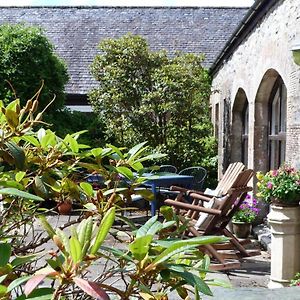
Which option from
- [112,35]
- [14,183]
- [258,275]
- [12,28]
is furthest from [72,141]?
[112,35]

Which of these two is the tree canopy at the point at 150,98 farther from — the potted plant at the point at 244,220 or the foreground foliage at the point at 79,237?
the foreground foliage at the point at 79,237

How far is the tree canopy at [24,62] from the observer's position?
11.4m

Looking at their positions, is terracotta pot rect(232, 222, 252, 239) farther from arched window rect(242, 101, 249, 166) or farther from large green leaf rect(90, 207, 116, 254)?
large green leaf rect(90, 207, 116, 254)

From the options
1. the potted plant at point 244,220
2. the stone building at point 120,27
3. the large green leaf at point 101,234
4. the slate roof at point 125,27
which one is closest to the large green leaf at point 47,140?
the large green leaf at point 101,234

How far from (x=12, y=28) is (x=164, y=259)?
37.6 feet

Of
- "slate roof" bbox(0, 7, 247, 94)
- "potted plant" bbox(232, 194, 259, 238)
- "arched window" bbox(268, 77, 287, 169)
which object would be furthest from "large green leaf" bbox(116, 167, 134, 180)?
"slate roof" bbox(0, 7, 247, 94)

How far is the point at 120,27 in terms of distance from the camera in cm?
2045

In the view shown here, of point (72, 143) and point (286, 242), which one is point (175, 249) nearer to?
point (72, 143)

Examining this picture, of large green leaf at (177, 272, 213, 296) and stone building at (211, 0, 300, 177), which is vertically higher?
stone building at (211, 0, 300, 177)

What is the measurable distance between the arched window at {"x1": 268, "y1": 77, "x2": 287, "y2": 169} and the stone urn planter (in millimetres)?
2960

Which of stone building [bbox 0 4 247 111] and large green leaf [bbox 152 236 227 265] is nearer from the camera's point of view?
large green leaf [bbox 152 236 227 265]

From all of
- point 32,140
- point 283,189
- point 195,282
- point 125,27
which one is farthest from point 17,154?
point 125,27

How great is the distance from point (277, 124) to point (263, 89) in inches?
23.6

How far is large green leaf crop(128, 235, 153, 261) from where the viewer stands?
1.13 meters
